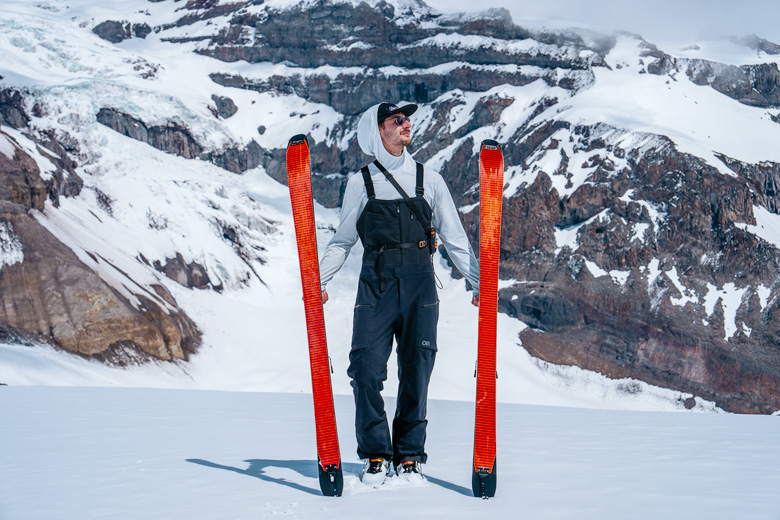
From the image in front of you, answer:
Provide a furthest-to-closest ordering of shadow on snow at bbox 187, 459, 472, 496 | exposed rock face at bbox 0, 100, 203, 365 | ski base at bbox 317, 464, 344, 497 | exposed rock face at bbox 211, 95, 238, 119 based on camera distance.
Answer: exposed rock face at bbox 211, 95, 238, 119
exposed rock face at bbox 0, 100, 203, 365
shadow on snow at bbox 187, 459, 472, 496
ski base at bbox 317, 464, 344, 497

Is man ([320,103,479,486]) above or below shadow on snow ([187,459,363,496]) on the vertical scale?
above

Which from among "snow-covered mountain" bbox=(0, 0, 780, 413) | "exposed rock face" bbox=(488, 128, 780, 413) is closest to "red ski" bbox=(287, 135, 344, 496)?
"snow-covered mountain" bbox=(0, 0, 780, 413)

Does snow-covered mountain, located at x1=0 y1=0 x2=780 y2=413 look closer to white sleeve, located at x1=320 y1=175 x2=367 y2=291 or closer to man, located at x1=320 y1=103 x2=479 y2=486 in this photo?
white sleeve, located at x1=320 y1=175 x2=367 y2=291

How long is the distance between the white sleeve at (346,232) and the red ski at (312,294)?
12.0 inches

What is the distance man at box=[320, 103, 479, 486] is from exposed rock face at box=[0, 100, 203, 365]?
5392cm

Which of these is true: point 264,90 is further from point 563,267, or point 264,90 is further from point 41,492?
point 41,492

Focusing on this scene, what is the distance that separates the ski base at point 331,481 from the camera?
5.78 meters

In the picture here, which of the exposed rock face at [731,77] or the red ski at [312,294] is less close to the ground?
the red ski at [312,294]

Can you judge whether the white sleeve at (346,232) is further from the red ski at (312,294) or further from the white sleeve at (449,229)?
the white sleeve at (449,229)

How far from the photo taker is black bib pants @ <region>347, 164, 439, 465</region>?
21.2 feet

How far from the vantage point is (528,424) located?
1055cm

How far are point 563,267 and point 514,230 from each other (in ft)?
31.6

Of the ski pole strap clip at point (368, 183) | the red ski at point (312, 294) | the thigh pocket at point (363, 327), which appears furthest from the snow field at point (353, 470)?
the ski pole strap clip at point (368, 183)

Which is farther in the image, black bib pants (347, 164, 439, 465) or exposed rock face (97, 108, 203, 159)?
exposed rock face (97, 108, 203, 159)
